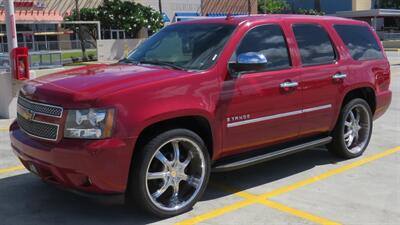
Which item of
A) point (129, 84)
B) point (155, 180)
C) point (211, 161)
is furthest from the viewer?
point (211, 161)

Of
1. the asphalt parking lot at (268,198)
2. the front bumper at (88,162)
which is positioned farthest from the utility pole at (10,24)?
the front bumper at (88,162)

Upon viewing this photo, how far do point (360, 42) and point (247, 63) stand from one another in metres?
2.57

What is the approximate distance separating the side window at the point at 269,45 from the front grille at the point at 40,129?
2.08 meters

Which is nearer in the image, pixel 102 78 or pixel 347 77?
pixel 102 78

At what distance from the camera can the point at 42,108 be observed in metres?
4.64

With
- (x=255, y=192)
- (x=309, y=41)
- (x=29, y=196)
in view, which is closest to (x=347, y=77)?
(x=309, y=41)

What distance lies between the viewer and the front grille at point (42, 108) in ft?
14.6

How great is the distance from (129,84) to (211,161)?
1.24 metres

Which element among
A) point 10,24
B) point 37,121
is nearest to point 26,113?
point 37,121

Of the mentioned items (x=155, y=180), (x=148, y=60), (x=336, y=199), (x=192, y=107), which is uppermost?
(x=148, y=60)

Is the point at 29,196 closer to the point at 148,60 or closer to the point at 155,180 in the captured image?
the point at 155,180

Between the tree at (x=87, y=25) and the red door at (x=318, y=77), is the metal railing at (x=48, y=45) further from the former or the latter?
the red door at (x=318, y=77)

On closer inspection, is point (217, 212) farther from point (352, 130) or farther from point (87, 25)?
point (87, 25)

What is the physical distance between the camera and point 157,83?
4.65m
